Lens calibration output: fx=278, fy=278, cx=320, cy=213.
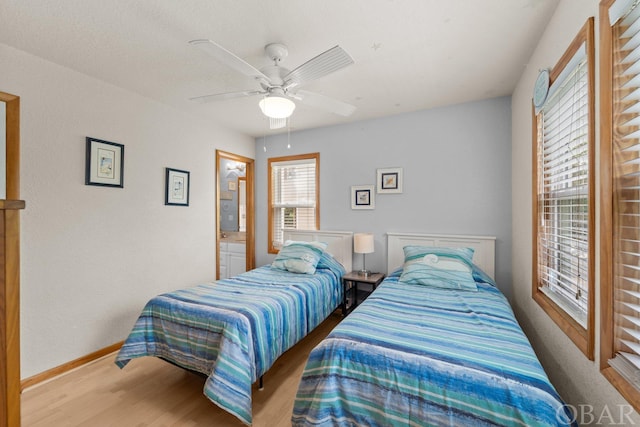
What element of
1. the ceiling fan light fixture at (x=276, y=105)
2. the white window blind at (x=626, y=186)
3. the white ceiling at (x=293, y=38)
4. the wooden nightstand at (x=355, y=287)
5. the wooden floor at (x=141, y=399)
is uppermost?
the white ceiling at (x=293, y=38)

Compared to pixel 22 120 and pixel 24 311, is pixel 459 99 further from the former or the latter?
pixel 24 311

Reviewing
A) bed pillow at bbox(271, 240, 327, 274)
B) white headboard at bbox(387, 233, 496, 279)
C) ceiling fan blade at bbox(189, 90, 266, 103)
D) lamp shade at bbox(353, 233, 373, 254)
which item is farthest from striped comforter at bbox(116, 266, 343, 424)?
ceiling fan blade at bbox(189, 90, 266, 103)

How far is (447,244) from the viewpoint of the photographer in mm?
3145

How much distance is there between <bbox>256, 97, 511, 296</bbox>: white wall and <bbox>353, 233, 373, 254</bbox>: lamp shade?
0.90 ft

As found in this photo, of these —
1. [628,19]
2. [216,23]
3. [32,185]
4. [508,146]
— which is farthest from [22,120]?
[508,146]

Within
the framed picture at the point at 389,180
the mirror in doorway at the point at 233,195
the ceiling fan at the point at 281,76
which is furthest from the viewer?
the mirror in doorway at the point at 233,195

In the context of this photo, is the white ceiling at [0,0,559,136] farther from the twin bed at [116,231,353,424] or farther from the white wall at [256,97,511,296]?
the twin bed at [116,231,353,424]

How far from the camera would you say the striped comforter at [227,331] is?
1.74 m

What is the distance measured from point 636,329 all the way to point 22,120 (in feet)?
12.5

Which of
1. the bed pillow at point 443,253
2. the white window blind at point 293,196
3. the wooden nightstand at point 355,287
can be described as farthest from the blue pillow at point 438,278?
the white window blind at point 293,196

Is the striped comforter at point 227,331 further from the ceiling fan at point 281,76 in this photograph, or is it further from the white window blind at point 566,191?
the white window blind at point 566,191

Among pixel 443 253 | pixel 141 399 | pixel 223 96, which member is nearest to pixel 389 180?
pixel 443 253

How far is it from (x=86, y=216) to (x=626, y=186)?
3.59 meters

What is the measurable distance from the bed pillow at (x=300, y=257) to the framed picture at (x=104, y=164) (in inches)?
71.9
